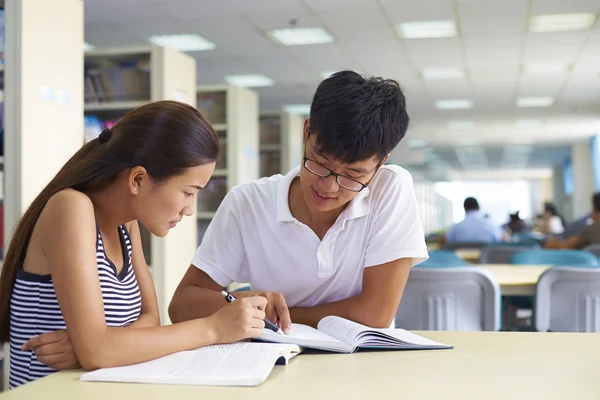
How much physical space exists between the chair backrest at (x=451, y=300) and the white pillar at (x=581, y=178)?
604 inches

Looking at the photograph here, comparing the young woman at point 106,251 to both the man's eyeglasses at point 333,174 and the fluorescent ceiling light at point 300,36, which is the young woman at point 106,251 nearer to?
the man's eyeglasses at point 333,174

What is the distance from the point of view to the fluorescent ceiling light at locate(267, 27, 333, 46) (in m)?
7.20

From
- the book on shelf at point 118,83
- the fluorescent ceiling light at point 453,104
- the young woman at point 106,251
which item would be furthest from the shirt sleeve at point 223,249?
the fluorescent ceiling light at point 453,104

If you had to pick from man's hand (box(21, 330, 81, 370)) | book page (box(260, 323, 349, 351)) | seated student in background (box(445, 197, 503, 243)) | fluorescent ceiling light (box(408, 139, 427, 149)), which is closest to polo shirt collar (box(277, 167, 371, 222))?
book page (box(260, 323, 349, 351))

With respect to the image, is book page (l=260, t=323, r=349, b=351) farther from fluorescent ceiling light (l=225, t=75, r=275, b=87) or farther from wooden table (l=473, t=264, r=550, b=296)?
fluorescent ceiling light (l=225, t=75, r=275, b=87)

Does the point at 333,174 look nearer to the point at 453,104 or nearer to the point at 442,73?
the point at 442,73

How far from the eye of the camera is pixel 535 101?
1145cm

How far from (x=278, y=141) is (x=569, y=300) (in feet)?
16.6

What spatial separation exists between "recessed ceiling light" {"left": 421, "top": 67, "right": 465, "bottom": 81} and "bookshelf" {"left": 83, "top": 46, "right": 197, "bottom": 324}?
5.10 metres

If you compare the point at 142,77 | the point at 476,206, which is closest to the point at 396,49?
the point at 476,206

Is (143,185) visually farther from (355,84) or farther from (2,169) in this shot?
(2,169)

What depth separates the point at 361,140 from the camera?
1.46 meters

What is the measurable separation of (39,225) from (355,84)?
70 centimetres

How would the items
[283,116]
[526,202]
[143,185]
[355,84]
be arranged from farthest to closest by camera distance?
1. [526,202]
2. [283,116]
3. [355,84]
4. [143,185]
